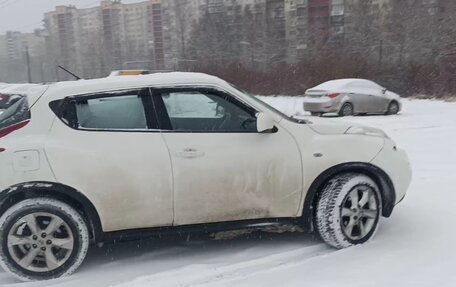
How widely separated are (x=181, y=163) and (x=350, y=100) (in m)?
Answer: 14.7

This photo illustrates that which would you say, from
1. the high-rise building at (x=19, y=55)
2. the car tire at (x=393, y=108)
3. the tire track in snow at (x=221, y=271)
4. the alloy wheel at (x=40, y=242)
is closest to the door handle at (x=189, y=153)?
the tire track in snow at (x=221, y=271)

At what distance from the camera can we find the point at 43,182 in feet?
12.6

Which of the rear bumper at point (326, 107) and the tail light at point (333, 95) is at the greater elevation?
the tail light at point (333, 95)

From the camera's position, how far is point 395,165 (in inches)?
179

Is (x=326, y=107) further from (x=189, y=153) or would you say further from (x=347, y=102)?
(x=189, y=153)

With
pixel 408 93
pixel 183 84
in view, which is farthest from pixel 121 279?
pixel 408 93

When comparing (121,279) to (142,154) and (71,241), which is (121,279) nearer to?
(71,241)

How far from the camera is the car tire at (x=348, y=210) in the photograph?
4305 millimetres

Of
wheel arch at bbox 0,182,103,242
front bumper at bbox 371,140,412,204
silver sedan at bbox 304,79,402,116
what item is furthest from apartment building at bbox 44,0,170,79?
wheel arch at bbox 0,182,103,242

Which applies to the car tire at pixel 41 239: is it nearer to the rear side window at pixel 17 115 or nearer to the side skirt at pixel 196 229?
the side skirt at pixel 196 229

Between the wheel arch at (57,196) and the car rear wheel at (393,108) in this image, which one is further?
the car rear wheel at (393,108)

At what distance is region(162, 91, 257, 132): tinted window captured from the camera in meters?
4.23

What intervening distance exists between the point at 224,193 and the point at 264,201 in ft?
1.21

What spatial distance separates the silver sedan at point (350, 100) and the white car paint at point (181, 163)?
43.8 feet
